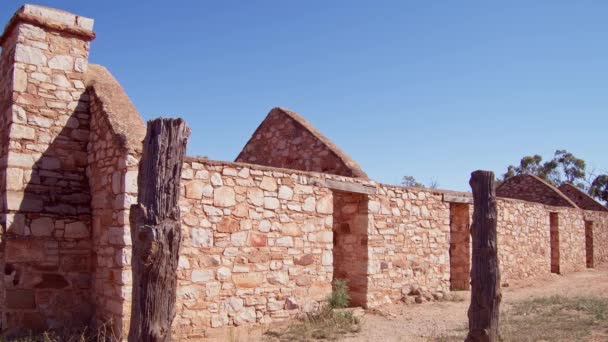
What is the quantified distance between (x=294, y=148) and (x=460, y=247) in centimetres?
444

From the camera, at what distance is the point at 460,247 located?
39.4 feet

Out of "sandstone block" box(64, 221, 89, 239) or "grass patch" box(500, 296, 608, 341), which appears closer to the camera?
"grass patch" box(500, 296, 608, 341)

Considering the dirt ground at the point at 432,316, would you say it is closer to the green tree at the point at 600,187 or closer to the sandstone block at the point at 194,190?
the sandstone block at the point at 194,190

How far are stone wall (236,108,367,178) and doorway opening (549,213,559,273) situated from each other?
33.2ft

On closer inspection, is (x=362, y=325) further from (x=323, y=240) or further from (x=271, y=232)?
(x=271, y=232)

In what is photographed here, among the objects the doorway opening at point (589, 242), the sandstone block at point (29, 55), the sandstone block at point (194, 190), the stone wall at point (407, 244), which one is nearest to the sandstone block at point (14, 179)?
the sandstone block at point (29, 55)

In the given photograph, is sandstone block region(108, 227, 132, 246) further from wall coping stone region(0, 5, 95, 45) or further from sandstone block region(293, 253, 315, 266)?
wall coping stone region(0, 5, 95, 45)

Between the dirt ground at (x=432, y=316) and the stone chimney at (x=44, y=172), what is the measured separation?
393cm

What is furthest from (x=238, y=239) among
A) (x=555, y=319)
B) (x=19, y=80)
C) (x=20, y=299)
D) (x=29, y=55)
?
(x=555, y=319)

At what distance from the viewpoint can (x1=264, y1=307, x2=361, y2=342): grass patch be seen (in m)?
7.19

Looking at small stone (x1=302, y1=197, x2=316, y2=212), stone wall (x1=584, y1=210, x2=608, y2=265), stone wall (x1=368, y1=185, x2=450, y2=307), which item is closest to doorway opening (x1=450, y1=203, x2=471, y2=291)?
stone wall (x1=368, y1=185, x2=450, y2=307)

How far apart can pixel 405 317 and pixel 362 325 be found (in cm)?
113

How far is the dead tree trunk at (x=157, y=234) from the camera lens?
391 cm

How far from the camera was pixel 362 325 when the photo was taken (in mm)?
8180
